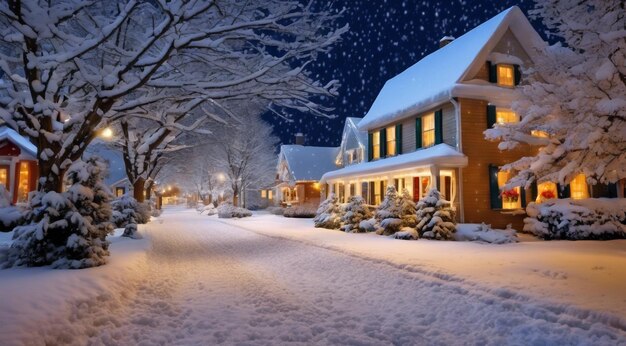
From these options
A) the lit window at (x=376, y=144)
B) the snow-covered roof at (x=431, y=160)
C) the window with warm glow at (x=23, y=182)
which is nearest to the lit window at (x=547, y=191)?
the snow-covered roof at (x=431, y=160)

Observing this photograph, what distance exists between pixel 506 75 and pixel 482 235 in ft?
29.1

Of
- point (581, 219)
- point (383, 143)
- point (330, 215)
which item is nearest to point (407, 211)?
point (330, 215)

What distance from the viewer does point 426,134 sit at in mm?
20016

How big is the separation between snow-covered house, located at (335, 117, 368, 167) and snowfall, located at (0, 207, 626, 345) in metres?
22.6

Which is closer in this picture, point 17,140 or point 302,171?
point 17,140

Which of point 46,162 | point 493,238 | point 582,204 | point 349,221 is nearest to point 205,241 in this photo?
point 349,221

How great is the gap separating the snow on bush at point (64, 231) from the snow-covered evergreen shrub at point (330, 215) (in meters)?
12.6

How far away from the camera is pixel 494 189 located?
57.5ft

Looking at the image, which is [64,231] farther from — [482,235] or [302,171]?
[302,171]

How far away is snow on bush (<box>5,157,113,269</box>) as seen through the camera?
8102mm

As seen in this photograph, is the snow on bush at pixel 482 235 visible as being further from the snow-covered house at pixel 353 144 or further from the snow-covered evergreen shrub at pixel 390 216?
the snow-covered house at pixel 353 144

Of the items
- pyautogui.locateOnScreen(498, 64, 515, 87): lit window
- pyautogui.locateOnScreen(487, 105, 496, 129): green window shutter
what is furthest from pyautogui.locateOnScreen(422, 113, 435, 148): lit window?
pyautogui.locateOnScreen(498, 64, 515, 87): lit window

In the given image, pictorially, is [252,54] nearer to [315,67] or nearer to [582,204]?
[315,67]

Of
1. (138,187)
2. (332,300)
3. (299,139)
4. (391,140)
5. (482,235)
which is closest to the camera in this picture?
(332,300)
